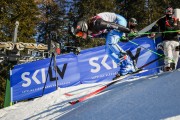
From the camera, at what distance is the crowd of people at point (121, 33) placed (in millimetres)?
7836

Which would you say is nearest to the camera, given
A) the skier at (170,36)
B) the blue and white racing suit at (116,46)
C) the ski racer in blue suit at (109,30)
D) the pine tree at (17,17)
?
the ski racer in blue suit at (109,30)

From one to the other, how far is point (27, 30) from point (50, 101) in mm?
21099

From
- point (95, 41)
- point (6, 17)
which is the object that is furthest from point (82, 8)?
point (6, 17)

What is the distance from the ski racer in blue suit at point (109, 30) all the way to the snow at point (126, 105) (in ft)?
2.50

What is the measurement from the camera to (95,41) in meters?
31.7

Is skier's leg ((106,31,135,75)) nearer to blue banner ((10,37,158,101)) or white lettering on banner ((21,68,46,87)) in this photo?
blue banner ((10,37,158,101))

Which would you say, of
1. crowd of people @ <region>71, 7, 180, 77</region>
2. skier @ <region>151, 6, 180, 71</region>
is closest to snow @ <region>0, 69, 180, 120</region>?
crowd of people @ <region>71, 7, 180, 77</region>

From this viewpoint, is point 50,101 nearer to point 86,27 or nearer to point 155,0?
point 86,27

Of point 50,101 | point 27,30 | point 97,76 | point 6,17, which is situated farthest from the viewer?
point 27,30

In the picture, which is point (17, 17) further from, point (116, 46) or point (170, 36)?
point (170, 36)

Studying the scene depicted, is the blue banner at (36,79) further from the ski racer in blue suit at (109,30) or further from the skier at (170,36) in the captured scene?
the skier at (170,36)

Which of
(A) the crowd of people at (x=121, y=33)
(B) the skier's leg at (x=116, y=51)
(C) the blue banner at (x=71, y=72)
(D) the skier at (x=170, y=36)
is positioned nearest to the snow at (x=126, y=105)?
(B) the skier's leg at (x=116, y=51)

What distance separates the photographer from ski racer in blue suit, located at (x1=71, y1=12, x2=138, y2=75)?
7.76 m

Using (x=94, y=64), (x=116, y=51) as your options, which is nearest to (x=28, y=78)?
(x=94, y=64)
